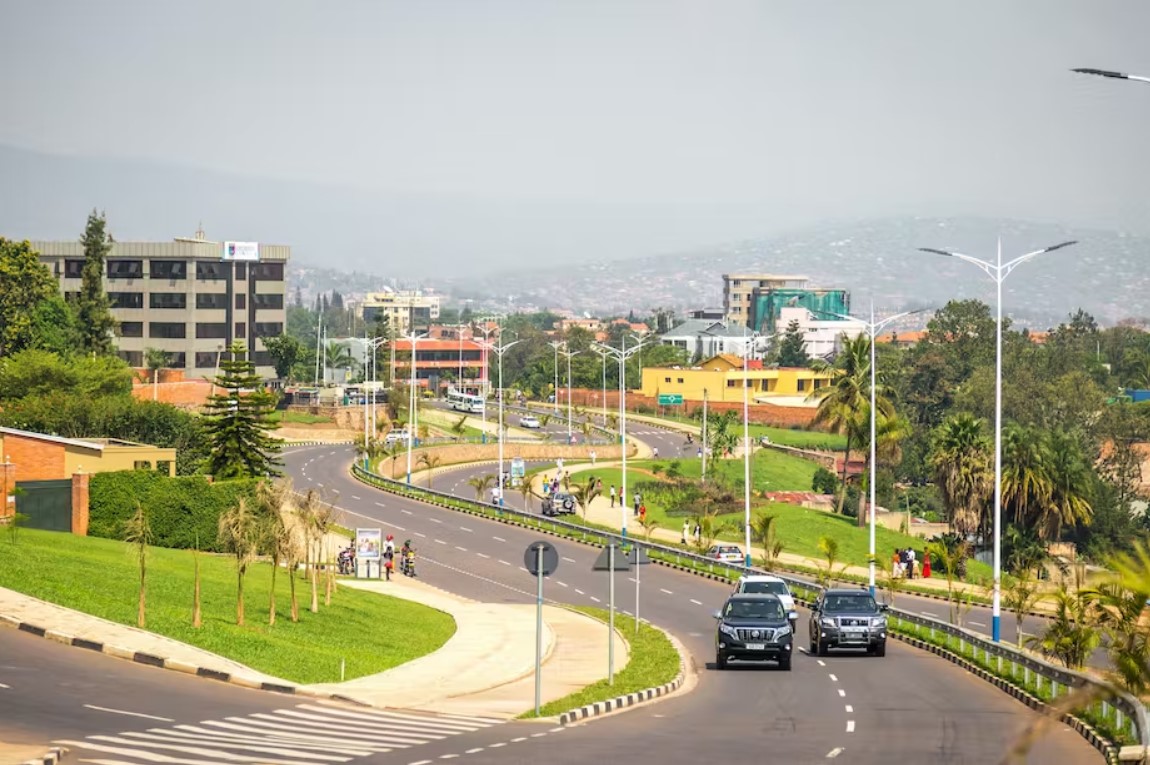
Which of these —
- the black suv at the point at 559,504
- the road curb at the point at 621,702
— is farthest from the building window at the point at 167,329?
the road curb at the point at 621,702

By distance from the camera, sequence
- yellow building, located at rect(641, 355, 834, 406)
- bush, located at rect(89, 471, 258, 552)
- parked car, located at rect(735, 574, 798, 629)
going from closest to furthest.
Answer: parked car, located at rect(735, 574, 798, 629) → bush, located at rect(89, 471, 258, 552) → yellow building, located at rect(641, 355, 834, 406)

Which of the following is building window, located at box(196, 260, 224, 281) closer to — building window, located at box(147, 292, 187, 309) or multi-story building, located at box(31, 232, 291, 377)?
multi-story building, located at box(31, 232, 291, 377)

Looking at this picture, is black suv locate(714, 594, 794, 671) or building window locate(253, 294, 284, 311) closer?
black suv locate(714, 594, 794, 671)

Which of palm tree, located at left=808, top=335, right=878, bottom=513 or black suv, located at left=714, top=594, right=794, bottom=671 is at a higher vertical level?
palm tree, located at left=808, top=335, right=878, bottom=513

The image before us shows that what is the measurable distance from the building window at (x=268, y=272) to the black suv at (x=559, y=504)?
80.5 metres

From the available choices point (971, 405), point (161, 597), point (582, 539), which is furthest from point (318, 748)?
point (971, 405)

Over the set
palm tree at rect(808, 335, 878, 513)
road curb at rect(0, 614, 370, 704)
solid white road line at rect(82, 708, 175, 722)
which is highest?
palm tree at rect(808, 335, 878, 513)

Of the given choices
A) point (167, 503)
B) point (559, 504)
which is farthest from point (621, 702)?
point (559, 504)

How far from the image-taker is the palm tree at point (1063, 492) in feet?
283

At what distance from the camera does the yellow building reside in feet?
568

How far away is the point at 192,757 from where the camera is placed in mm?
22500

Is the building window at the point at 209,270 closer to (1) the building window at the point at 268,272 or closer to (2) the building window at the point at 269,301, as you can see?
(1) the building window at the point at 268,272

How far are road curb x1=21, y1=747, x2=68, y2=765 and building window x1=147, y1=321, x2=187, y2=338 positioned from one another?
140655 millimetres

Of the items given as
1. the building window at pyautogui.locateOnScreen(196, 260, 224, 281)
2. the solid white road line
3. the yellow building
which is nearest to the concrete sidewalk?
the solid white road line
